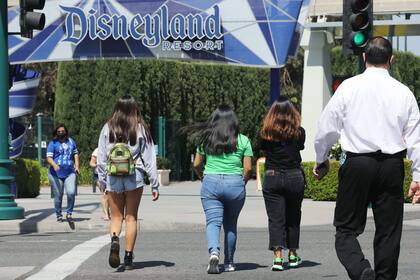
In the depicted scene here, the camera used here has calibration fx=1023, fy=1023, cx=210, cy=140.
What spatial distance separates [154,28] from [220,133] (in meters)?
15.8

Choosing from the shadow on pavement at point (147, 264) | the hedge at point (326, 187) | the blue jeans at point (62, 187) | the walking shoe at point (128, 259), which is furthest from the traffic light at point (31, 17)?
the hedge at point (326, 187)

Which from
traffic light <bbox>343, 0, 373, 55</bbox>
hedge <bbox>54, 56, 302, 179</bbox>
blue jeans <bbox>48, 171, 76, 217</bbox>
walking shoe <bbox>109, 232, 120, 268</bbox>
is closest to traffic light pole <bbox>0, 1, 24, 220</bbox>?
blue jeans <bbox>48, 171, 76, 217</bbox>

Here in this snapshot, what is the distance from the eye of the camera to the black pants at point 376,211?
281 inches

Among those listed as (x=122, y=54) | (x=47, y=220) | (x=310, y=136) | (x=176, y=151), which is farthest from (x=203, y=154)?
(x=176, y=151)

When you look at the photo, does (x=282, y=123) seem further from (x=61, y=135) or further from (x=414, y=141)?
(x=61, y=135)

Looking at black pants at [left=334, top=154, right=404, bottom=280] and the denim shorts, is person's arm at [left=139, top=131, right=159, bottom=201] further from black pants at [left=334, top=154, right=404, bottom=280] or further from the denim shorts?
black pants at [left=334, top=154, right=404, bottom=280]

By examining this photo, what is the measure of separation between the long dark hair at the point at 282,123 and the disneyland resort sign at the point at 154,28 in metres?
14.7

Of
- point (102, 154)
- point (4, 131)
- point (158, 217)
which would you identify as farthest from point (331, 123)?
point (158, 217)

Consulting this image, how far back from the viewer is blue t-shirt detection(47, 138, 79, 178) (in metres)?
16.1

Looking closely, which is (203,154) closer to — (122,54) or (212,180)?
(212,180)

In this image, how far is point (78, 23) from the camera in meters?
26.5

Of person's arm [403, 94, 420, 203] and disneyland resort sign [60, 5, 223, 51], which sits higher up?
disneyland resort sign [60, 5, 223, 51]

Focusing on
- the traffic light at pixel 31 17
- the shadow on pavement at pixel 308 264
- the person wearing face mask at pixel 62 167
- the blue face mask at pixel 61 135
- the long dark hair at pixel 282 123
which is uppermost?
the traffic light at pixel 31 17

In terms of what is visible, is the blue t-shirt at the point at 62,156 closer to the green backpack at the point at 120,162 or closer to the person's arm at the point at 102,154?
the person's arm at the point at 102,154
